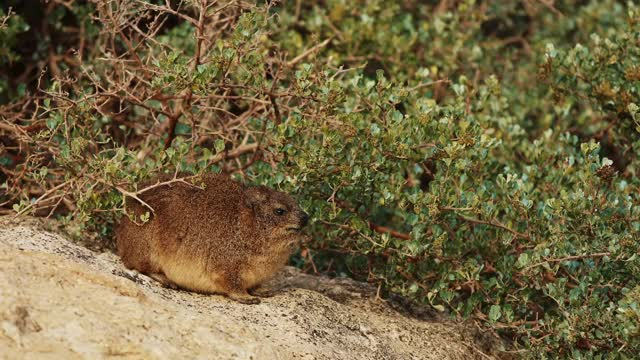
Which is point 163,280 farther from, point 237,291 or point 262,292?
point 262,292

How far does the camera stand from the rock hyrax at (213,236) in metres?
5.09

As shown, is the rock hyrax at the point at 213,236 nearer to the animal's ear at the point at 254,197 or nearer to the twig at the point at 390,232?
the animal's ear at the point at 254,197

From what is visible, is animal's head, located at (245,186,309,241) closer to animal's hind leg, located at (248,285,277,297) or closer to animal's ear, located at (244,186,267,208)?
animal's ear, located at (244,186,267,208)

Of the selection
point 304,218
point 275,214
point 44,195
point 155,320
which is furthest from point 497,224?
point 44,195

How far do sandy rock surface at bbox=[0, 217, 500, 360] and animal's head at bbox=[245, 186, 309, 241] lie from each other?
14.4 inches

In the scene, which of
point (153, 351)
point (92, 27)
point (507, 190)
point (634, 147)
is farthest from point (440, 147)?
point (92, 27)

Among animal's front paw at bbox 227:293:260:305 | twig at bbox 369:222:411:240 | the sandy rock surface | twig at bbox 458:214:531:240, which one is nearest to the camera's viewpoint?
the sandy rock surface

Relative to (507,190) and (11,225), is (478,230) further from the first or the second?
(11,225)

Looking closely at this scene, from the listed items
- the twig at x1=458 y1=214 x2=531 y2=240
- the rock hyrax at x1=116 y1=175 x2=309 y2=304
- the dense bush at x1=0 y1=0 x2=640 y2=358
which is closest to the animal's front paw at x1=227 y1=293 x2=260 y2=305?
the rock hyrax at x1=116 y1=175 x2=309 y2=304

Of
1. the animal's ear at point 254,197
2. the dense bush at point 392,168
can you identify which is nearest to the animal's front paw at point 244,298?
the animal's ear at point 254,197

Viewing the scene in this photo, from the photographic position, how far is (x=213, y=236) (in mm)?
5145

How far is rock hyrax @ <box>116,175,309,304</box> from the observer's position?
5094mm

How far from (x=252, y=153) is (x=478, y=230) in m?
1.58

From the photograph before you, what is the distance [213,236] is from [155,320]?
1163 millimetres
